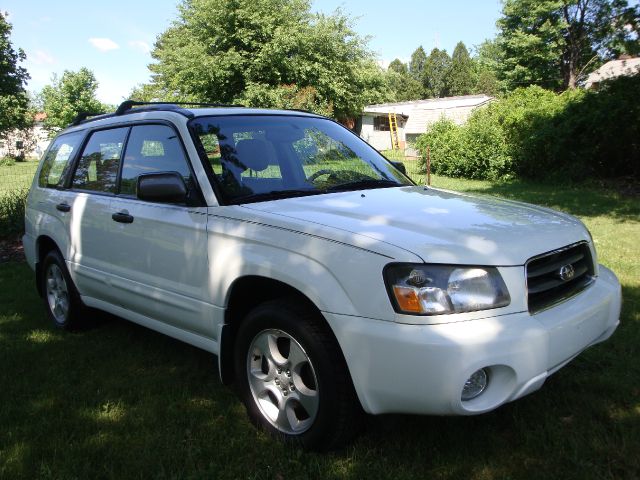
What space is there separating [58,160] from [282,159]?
243 cm

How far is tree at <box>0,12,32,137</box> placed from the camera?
126ft

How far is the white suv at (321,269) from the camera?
2.29 metres

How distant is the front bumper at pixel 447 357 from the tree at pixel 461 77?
3575 inches

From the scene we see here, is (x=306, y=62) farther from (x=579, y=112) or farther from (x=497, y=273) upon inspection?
(x=497, y=273)

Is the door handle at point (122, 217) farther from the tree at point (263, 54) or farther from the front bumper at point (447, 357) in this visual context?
the tree at point (263, 54)

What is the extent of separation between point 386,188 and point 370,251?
1.30m

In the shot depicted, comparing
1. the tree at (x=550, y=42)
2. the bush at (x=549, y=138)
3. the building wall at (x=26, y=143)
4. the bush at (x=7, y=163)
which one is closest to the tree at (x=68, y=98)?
the building wall at (x=26, y=143)

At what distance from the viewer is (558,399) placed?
125 inches

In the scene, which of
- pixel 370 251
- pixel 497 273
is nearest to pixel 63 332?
pixel 370 251

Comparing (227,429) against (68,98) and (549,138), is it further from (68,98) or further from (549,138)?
(68,98)

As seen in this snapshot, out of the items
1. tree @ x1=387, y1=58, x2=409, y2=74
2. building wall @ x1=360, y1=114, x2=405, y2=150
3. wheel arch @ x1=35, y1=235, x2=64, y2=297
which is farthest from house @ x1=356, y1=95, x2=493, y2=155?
tree @ x1=387, y1=58, x2=409, y2=74

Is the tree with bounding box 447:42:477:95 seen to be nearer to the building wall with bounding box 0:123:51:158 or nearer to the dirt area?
the building wall with bounding box 0:123:51:158

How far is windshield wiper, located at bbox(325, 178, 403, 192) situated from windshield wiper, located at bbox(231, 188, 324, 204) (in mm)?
148

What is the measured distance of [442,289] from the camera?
90.3 inches
